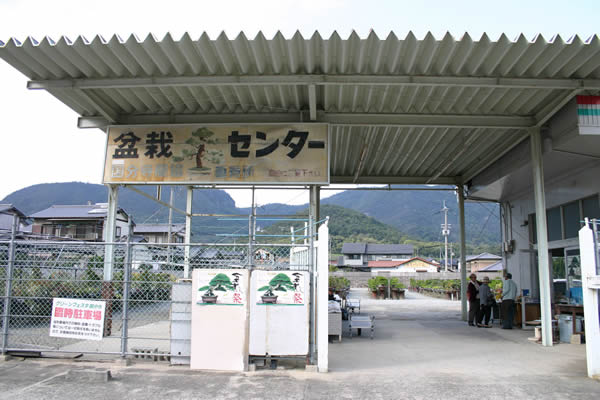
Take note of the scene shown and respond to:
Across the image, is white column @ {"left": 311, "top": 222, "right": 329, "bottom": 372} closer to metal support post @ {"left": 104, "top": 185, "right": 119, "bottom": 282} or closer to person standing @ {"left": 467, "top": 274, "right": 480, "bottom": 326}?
metal support post @ {"left": 104, "top": 185, "right": 119, "bottom": 282}

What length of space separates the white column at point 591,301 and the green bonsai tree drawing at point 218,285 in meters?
5.46

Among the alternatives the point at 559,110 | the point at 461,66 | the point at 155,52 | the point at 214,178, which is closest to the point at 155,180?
the point at 214,178

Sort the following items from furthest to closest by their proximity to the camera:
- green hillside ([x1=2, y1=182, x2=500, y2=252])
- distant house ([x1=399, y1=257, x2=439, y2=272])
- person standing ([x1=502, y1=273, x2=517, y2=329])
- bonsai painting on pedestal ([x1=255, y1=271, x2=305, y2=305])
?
green hillside ([x1=2, y1=182, x2=500, y2=252]) < distant house ([x1=399, y1=257, x2=439, y2=272]) < person standing ([x1=502, y1=273, x2=517, y2=329]) < bonsai painting on pedestal ([x1=255, y1=271, x2=305, y2=305])

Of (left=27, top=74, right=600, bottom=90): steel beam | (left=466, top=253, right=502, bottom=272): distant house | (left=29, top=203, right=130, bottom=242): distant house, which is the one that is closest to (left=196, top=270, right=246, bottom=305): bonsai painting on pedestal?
(left=27, top=74, right=600, bottom=90): steel beam

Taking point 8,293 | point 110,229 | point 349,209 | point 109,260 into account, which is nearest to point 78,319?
point 8,293

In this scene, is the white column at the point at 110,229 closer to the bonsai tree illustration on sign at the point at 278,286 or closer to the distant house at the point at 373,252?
the bonsai tree illustration on sign at the point at 278,286

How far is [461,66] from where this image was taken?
7.40 metres

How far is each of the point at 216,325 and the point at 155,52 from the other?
Result: 457cm

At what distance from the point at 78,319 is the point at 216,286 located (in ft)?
7.99

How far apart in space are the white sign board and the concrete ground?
47 centimetres

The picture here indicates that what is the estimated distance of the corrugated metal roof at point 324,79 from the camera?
275 inches

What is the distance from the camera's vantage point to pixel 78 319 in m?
7.16

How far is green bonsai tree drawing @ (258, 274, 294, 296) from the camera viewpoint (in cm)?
686

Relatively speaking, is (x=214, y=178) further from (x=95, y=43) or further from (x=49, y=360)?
(x=49, y=360)
